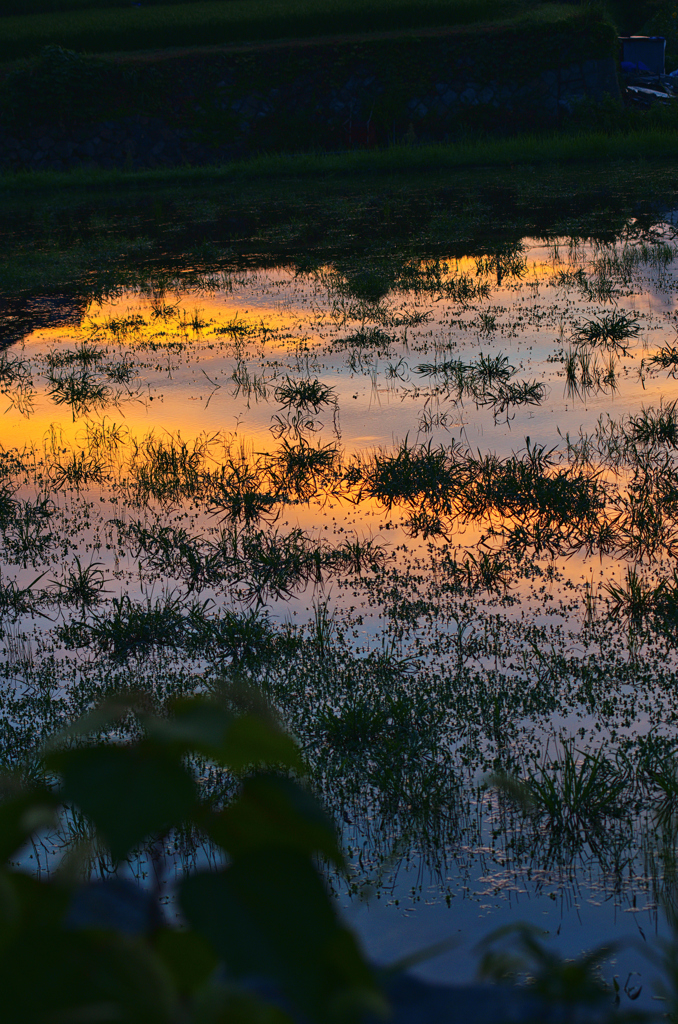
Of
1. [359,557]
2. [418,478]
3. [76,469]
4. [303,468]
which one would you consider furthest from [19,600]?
[418,478]

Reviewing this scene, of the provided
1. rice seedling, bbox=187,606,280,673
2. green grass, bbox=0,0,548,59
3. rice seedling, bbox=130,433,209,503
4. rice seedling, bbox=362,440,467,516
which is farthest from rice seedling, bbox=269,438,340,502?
green grass, bbox=0,0,548,59

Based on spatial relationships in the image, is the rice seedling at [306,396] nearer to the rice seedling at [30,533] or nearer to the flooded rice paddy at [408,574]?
the flooded rice paddy at [408,574]

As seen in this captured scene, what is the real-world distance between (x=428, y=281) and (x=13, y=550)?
749cm

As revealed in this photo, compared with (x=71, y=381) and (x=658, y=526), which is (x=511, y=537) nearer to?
(x=658, y=526)

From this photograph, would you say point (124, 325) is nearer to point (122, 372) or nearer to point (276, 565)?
point (122, 372)

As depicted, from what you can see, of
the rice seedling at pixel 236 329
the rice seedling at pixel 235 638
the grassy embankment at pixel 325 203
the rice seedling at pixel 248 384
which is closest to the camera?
the rice seedling at pixel 235 638

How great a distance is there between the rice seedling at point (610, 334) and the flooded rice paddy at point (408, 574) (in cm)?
5

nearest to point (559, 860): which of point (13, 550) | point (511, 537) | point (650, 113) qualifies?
point (511, 537)

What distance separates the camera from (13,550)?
18.6 ft

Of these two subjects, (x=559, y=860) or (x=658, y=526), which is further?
(x=658, y=526)

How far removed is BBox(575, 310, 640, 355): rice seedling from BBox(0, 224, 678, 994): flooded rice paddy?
5 centimetres

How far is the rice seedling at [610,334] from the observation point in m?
8.76

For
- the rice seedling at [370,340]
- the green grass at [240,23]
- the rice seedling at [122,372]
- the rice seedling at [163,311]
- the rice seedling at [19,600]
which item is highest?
the green grass at [240,23]

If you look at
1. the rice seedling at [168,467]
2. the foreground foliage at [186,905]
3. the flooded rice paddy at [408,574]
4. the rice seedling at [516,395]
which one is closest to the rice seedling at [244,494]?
the flooded rice paddy at [408,574]
